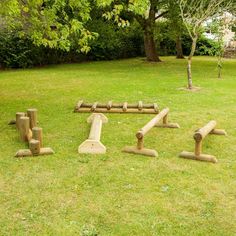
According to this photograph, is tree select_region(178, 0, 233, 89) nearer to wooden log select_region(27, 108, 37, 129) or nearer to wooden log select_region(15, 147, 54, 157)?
wooden log select_region(27, 108, 37, 129)

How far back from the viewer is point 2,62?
20.5 metres

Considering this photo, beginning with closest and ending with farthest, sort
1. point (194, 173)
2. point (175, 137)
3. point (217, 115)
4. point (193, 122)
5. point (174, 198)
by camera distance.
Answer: point (174, 198) → point (194, 173) → point (175, 137) → point (193, 122) → point (217, 115)

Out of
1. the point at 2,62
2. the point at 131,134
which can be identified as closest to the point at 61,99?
the point at 131,134

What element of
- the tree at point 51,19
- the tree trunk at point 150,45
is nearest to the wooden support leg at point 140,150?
the tree at point 51,19

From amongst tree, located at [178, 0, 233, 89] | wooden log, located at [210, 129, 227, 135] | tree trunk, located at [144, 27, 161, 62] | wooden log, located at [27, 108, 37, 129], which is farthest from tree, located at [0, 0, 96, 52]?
tree trunk, located at [144, 27, 161, 62]

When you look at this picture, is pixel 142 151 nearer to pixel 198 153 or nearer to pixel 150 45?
pixel 198 153

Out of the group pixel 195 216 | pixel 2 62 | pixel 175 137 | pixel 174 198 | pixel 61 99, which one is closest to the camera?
pixel 195 216

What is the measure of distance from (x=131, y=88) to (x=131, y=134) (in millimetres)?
5982

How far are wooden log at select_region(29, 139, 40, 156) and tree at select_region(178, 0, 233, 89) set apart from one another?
25.8ft

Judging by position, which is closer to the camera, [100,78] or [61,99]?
[61,99]

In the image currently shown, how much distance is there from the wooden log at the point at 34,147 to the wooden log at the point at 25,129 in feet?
2.34

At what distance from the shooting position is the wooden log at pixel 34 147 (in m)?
6.30

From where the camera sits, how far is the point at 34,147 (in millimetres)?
6320

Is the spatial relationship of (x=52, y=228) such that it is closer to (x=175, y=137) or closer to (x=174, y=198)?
(x=174, y=198)
